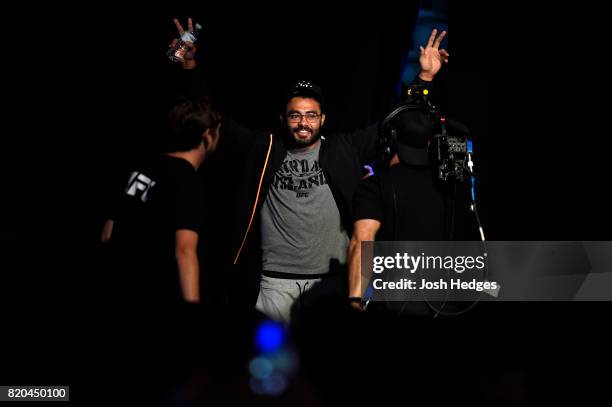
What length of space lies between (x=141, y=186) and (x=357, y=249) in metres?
1.04

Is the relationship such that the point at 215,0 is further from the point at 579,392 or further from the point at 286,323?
the point at 579,392

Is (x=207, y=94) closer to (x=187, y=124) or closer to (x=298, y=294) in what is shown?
(x=187, y=124)

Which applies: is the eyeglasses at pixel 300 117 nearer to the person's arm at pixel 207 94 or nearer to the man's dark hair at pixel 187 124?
the person's arm at pixel 207 94

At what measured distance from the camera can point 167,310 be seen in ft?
4.70

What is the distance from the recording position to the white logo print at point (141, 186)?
7.29 feet

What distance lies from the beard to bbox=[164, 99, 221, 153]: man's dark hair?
2.22 feet

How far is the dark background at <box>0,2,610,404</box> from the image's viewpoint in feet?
9.46

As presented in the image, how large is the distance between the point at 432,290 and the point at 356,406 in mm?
1228

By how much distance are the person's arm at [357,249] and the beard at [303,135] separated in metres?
0.72

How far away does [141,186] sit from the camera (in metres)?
2.23

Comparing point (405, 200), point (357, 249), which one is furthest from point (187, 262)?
point (405, 200)

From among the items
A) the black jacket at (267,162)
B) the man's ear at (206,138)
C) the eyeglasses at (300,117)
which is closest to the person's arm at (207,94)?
the black jacket at (267,162)

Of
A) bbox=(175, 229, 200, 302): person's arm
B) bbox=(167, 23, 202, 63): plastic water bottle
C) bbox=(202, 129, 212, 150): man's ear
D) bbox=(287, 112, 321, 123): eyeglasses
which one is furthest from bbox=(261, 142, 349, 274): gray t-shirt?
bbox=(167, 23, 202, 63): plastic water bottle

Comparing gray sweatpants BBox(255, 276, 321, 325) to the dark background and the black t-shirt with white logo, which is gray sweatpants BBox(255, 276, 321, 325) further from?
the dark background
